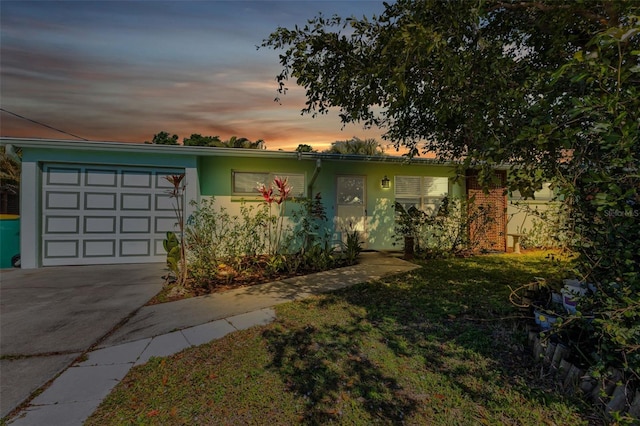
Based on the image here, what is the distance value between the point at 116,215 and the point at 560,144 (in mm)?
8846

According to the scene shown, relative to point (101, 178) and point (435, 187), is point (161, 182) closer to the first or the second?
point (101, 178)

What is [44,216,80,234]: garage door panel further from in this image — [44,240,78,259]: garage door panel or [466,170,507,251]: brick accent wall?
[466,170,507,251]: brick accent wall

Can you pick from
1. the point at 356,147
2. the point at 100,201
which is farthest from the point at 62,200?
the point at 356,147

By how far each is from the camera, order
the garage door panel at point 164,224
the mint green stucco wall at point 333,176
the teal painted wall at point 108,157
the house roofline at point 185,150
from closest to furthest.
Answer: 1. the house roofline at point 185,150
2. the teal painted wall at point 108,157
3. the garage door panel at point 164,224
4. the mint green stucco wall at point 333,176

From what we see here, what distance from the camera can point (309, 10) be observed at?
4043mm

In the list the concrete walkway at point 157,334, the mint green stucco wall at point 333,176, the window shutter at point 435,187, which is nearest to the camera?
the concrete walkway at point 157,334

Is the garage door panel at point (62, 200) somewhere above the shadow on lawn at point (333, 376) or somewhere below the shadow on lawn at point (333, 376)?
above

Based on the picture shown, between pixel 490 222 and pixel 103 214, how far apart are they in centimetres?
1029

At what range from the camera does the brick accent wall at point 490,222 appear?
8.84 m

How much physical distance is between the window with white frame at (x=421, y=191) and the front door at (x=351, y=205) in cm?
115

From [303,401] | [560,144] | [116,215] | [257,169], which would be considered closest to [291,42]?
[560,144]

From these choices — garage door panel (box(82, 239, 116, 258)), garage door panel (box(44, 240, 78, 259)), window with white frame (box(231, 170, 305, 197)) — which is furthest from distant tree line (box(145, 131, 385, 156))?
garage door panel (box(44, 240, 78, 259))

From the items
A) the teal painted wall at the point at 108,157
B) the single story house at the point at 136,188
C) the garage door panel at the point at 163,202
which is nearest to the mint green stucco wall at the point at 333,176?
the single story house at the point at 136,188

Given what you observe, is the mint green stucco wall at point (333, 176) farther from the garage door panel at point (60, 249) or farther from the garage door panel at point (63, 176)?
the garage door panel at point (60, 249)
